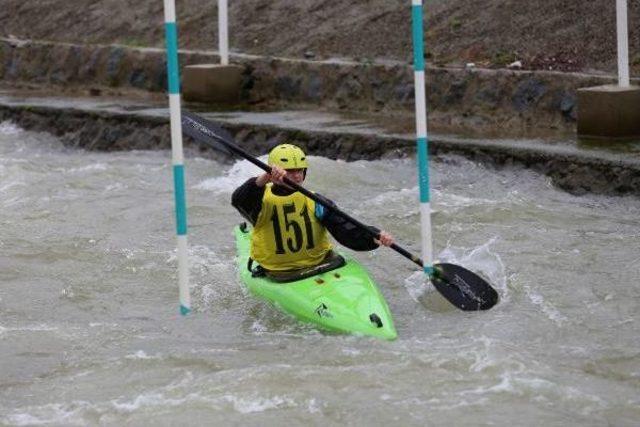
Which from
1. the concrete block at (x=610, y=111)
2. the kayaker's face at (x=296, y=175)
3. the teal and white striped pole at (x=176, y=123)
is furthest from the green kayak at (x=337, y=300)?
the concrete block at (x=610, y=111)

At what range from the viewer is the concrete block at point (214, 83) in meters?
15.6

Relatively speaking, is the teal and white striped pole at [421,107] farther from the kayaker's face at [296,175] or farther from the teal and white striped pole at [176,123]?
the teal and white striped pole at [176,123]

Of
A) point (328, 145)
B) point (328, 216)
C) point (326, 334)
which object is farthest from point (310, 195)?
point (328, 145)

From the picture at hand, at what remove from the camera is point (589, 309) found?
827cm

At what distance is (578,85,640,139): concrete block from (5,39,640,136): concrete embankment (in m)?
0.61

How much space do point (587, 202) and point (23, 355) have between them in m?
5.22

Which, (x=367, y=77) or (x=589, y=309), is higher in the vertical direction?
(x=367, y=77)

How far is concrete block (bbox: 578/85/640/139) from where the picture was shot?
39.2 ft

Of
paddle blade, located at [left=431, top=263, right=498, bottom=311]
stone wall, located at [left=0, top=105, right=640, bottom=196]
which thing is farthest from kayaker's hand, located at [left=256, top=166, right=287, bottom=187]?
stone wall, located at [left=0, top=105, right=640, bottom=196]

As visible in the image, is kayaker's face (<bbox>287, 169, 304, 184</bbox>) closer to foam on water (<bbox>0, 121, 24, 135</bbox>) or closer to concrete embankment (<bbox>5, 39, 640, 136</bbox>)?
concrete embankment (<bbox>5, 39, 640, 136</bbox>)

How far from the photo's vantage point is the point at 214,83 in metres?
15.6

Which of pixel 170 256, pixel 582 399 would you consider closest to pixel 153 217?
pixel 170 256

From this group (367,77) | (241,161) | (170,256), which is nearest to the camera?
(170,256)

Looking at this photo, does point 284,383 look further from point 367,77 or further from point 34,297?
point 367,77
